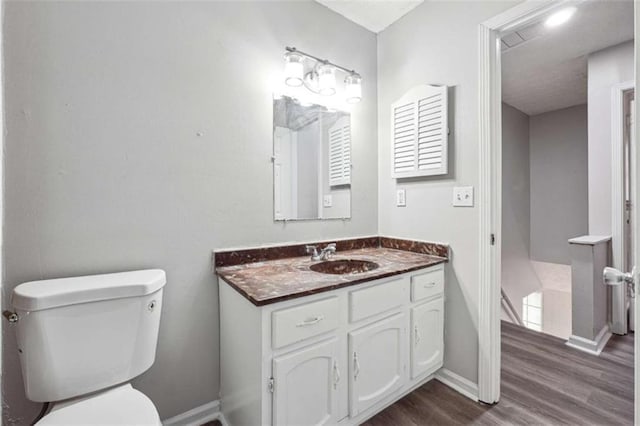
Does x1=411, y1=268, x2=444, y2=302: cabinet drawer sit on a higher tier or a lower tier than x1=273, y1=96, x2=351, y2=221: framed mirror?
lower

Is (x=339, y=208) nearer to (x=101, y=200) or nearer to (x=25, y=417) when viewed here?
(x=101, y=200)

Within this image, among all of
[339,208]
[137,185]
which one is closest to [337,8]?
[339,208]

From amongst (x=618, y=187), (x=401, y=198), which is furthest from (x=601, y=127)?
(x=401, y=198)

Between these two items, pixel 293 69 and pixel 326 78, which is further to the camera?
pixel 326 78

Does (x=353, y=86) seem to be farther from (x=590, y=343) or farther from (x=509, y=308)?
(x=509, y=308)

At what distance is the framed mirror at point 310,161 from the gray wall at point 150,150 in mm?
79

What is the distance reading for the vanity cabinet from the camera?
1.12 meters

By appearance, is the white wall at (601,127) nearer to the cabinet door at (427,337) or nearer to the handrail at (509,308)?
the handrail at (509,308)

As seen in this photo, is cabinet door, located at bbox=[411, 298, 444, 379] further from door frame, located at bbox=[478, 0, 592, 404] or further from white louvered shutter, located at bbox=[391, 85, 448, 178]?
white louvered shutter, located at bbox=[391, 85, 448, 178]

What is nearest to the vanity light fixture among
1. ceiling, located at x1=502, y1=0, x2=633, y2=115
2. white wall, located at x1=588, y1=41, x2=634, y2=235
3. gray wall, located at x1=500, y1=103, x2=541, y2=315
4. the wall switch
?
the wall switch

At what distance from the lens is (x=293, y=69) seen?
1.67 meters

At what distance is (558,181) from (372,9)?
3.78 m

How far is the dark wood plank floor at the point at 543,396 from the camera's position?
4.91 ft

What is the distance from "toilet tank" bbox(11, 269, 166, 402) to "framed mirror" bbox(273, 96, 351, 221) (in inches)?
32.0
